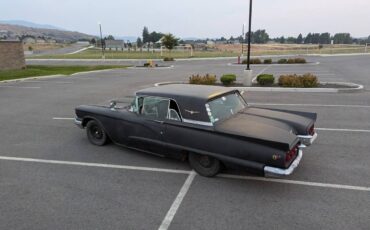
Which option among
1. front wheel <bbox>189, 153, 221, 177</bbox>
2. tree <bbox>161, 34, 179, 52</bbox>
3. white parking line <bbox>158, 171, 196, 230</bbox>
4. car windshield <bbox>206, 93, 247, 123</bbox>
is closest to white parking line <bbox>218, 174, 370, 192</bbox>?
front wheel <bbox>189, 153, 221, 177</bbox>

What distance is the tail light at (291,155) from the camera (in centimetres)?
430

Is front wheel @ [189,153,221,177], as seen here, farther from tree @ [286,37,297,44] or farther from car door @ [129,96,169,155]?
tree @ [286,37,297,44]

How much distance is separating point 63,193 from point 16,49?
22818mm

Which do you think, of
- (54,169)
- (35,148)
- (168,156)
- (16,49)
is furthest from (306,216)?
(16,49)

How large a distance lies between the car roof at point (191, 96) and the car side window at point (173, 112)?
0.07 meters

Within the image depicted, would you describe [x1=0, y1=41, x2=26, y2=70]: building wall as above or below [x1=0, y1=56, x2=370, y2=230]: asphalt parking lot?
above

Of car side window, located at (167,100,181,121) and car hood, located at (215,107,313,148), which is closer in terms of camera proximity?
car hood, located at (215,107,313,148)

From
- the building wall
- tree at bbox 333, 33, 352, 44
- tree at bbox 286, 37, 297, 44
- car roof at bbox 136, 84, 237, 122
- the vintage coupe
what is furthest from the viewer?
tree at bbox 286, 37, 297, 44

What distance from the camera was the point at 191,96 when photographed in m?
5.25

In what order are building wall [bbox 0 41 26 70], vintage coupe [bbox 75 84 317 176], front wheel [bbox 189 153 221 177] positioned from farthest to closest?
building wall [bbox 0 41 26 70], front wheel [bbox 189 153 221 177], vintage coupe [bbox 75 84 317 176]

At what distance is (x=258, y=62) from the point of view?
29.5 metres

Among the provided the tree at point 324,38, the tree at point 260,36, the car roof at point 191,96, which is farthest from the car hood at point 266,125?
the tree at point 260,36

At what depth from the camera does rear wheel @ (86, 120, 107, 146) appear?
6527 mm

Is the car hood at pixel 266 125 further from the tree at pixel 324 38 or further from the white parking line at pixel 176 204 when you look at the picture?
the tree at pixel 324 38
